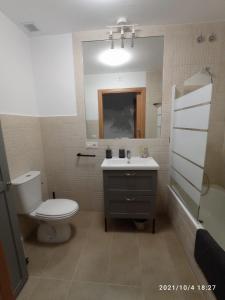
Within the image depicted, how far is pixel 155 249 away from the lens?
1.60 meters

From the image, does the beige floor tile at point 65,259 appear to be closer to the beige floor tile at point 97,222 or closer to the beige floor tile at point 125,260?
the beige floor tile at point 97,222

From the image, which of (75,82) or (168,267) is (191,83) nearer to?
(75,82)

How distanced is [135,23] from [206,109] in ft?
4.32

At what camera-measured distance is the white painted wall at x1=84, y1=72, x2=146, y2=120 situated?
1.96m

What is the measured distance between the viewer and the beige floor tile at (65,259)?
1.37 meters

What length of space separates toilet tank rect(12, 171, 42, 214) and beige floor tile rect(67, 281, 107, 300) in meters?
0.83

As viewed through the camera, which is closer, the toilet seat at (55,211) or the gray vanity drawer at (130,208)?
the toilet seat at (55,211)

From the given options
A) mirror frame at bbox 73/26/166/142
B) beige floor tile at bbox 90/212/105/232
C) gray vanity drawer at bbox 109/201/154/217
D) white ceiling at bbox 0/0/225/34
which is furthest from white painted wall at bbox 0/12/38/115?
beige floor tile at bbox 90/212/105/232

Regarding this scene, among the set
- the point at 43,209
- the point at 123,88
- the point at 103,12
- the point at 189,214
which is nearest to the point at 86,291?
the point at 43,209

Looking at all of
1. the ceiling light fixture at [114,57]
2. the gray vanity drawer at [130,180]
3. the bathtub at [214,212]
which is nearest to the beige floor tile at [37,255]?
the gray vanity drawer at [130,180]

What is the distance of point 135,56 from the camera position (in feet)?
6.28

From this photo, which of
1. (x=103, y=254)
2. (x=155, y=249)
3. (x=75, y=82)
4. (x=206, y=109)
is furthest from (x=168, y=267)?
(x=75, y=82)

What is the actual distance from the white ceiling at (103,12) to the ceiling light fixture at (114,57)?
0.89 ft

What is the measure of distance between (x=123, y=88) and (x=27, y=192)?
5.40 feet
